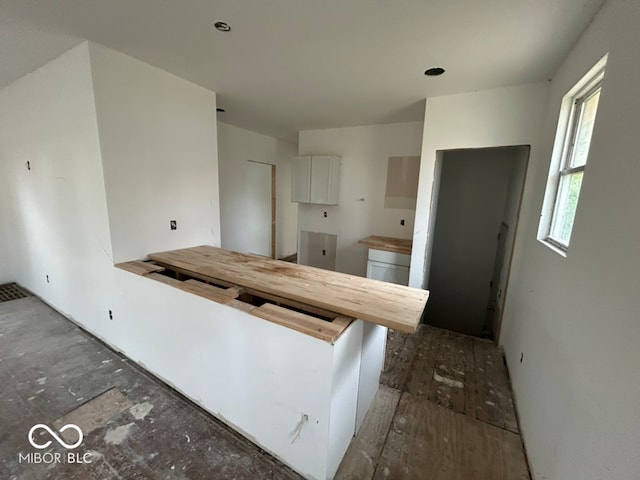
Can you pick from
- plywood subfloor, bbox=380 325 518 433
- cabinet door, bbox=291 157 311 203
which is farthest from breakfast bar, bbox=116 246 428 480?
cabinet door, bbox=291 157 311 203

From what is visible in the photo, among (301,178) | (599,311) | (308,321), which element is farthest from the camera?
(301,178)

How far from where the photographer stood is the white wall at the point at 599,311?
836mm

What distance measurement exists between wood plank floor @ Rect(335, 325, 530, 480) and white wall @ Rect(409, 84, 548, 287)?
1127 mm

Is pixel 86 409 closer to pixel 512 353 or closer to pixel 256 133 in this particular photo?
pixel 512 353

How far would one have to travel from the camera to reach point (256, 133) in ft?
15.4

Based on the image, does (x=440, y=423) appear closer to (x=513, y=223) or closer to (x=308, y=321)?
(x=308, y=321)

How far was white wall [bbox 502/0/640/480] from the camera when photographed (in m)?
0.84

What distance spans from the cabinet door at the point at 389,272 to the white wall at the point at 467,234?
1.78 meters

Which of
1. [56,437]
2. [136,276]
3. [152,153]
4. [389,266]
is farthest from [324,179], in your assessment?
[56,437]

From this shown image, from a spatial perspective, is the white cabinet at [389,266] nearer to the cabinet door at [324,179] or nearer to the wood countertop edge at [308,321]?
the cabinet door at [324,179]

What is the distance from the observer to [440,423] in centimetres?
178

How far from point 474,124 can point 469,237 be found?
2.34 m

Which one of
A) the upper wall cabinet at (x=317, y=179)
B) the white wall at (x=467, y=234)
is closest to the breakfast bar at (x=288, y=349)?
the upper wall cabinet at (x=317, y=179)

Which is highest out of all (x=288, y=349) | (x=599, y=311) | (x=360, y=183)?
(x=360, y=183)
